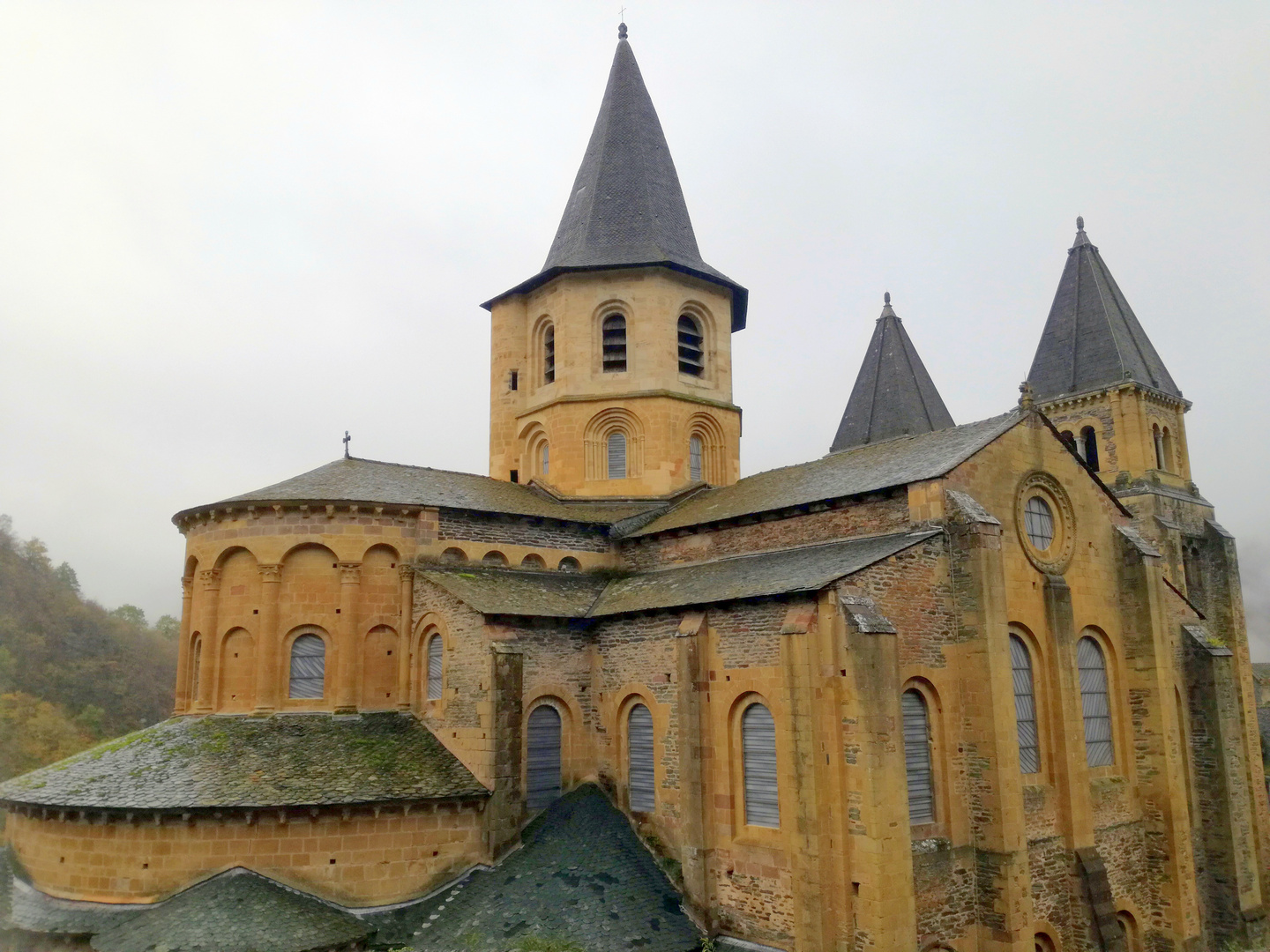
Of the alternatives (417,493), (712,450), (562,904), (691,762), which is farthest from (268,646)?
(712,450)

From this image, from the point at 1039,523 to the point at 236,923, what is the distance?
17600mm

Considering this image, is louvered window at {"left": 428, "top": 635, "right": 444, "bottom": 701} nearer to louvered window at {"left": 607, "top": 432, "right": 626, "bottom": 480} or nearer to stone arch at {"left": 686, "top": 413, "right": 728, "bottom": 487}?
louvered window at {"left": 607, "top": 432, "right": 626, "bottom": 480}

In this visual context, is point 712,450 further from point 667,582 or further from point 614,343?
point 667,582

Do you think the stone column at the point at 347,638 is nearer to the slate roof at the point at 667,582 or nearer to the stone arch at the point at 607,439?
the slate roof at the point at 667,582

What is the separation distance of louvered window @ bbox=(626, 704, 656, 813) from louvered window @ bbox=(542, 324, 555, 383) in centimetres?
1275

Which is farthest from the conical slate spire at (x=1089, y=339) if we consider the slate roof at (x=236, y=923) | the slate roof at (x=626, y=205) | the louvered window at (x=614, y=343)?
the slate roof at (x=236, y=923)

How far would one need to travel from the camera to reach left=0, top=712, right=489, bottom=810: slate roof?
59.7 feet

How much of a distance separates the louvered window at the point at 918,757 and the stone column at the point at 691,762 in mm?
3870

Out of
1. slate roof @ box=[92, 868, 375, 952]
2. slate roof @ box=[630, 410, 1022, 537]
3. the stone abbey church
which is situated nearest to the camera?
slate roof @ box=[92, 868, 375, 952]

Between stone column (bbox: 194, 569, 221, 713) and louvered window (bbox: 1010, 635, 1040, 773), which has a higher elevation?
stone column (bbox: 194, 569, 221, 713)

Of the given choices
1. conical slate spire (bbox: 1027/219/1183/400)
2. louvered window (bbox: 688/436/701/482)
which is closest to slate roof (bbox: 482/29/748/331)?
louvered window (bbox: 688/436/701/482)

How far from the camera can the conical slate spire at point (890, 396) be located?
1499 inches

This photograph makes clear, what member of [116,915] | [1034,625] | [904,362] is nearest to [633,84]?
[904,362]

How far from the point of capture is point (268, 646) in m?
21.8
